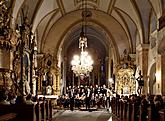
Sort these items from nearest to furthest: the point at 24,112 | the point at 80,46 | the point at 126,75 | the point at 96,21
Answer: the point at 24,112 → the point at 80,46 → the point at 126,75 → the point at 96,21

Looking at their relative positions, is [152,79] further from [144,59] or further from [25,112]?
[25,112]

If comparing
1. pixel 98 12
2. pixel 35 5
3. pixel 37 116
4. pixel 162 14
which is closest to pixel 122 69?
pixel 98 12

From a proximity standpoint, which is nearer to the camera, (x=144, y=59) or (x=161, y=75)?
(x=161, y=75)

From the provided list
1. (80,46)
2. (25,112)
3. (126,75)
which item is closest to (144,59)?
(126,75)

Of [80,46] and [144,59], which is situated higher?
[80,46]

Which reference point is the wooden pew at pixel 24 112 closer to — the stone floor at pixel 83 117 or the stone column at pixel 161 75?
the stone floor at pixel 83 117

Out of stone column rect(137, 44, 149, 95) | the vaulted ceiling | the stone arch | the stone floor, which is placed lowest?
the stone floor

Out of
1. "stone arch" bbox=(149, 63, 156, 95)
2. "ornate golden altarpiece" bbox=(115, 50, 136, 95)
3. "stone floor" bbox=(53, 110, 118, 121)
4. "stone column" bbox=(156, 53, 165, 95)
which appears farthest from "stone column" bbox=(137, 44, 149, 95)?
"stone column" bbox=(156, 53, 165, 95)

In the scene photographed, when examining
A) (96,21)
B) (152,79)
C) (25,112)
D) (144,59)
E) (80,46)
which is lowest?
(25,112)

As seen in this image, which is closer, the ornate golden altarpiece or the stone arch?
the stone arch

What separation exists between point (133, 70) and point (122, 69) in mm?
783

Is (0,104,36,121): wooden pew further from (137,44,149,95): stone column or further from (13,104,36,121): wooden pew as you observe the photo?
(137,44,149,95): stone column

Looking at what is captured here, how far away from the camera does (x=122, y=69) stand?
23797mm

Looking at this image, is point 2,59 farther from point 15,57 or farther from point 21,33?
point 21,33
